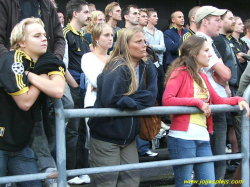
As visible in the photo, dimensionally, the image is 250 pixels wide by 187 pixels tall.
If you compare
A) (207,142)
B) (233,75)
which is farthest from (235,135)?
(207,142)

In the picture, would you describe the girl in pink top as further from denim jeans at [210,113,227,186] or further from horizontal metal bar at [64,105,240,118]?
denim jeans at [210,113,227,186]

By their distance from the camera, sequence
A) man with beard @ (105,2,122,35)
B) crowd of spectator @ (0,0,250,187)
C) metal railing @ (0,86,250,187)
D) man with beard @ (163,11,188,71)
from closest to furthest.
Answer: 1. metal railing @ (0,86,250,187)
2. crowd of spectator @ (0,0,250,187)
3. man with beard @ (105,2,122,35)
4. man with beard @ (163,11,188,71)

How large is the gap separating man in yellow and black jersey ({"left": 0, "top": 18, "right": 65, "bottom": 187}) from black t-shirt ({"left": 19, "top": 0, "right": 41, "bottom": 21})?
649 millimetres

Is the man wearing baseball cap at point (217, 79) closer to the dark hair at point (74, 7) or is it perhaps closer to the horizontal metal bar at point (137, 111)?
the horizontal metal bar at point (137, 111)

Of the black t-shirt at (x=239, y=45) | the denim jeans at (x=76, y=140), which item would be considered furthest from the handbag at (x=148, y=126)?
the black t-shirt at (x=239, y=45)

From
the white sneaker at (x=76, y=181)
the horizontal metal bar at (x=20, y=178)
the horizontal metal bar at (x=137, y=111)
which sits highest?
the horizontal metal bar at (x=137, y=111)

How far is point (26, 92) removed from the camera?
2.60 meters

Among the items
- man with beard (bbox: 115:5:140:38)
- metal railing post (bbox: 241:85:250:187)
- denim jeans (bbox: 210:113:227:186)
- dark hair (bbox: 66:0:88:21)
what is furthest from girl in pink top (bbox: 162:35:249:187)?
man with beard (bbox: 115:5:140:38)

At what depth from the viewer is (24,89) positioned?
2.59 m

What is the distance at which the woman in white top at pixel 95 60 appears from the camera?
160 inches

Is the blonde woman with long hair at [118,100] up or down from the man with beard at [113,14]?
down

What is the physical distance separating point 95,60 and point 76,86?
0.56 meters

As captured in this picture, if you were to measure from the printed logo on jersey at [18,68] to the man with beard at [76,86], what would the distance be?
175 cm

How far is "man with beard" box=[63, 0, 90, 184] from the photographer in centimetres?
427
